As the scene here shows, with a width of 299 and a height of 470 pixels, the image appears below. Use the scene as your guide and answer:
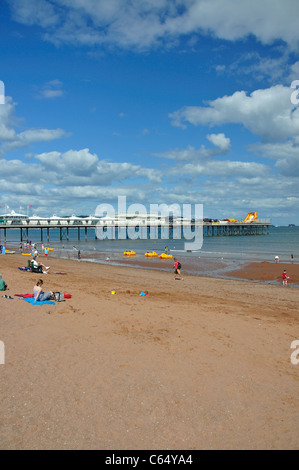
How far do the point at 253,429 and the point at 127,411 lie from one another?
1.71 meters

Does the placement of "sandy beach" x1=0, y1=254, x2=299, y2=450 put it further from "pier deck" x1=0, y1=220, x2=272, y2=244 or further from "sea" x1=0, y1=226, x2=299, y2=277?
"pier deck" x1=0, y1=220, x2=272, y2=244

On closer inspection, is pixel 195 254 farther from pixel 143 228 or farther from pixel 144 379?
pixel 143 228

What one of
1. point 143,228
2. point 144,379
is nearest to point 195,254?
point 144,379

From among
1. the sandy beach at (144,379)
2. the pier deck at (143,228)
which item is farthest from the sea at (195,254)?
the sandy beach at (144,379)

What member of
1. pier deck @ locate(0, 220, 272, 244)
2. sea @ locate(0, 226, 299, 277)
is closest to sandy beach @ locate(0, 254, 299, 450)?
sea @ locate(0, 226, 299, 277)

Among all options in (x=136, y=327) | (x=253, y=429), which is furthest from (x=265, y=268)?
(x=253, y=429)

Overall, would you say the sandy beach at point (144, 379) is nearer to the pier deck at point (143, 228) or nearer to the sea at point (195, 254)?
the sea at point (195, 254)

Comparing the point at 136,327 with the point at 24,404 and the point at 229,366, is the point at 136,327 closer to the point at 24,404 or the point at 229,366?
the point at 229,366

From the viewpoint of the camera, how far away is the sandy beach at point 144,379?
418cm

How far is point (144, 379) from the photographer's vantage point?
218 inches

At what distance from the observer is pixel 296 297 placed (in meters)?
15.2

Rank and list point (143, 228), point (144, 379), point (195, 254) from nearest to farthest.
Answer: point (144, 379), point (195, 254), point (143, 228)
